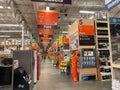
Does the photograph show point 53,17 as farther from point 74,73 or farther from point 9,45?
point 74,73

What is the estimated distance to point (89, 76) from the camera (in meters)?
8.23

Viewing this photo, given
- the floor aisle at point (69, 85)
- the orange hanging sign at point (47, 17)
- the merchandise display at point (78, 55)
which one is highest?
the orange hanging sign at point (47, 17)

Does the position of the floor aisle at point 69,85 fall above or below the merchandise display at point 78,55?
below

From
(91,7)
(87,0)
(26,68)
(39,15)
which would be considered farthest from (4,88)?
(91,7)

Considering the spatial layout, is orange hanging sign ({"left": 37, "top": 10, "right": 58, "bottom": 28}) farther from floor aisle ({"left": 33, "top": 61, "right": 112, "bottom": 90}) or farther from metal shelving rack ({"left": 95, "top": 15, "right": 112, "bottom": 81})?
floor aisle ({"left": 33, "top": 61, "right": 112, "bottom": 90})

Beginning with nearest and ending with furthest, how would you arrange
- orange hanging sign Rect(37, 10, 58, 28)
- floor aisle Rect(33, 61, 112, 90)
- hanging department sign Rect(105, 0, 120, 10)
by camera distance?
hanging department sign Rect(105, 0, 120, 10) → floor aisle Rect(33, 61, 112, 90) → orange hanging sign Rect(37, 10, 58, 28)

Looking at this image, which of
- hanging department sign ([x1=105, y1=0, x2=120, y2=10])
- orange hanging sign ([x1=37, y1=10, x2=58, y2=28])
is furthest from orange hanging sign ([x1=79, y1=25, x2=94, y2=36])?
hanging department sign ([x1=105, y1=0, x2=120, y2=10])

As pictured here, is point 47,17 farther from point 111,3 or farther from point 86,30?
point 111,3

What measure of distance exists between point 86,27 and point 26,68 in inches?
149

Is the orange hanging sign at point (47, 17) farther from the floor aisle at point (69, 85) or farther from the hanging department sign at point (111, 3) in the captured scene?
the hanging department sign at point (111, 3)

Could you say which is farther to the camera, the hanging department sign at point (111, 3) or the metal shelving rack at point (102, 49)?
the metal shelving rack at point (102, 49)

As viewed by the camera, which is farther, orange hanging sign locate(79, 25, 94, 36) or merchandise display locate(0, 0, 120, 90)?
orange hanging sign locate(79, 25, 94, 36)

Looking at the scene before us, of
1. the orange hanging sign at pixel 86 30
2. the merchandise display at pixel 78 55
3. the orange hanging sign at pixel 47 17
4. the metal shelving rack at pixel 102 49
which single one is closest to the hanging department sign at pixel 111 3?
the merchandise display at pixel 78 55

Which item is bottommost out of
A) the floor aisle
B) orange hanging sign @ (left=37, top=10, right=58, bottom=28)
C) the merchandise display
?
the floor aisle
